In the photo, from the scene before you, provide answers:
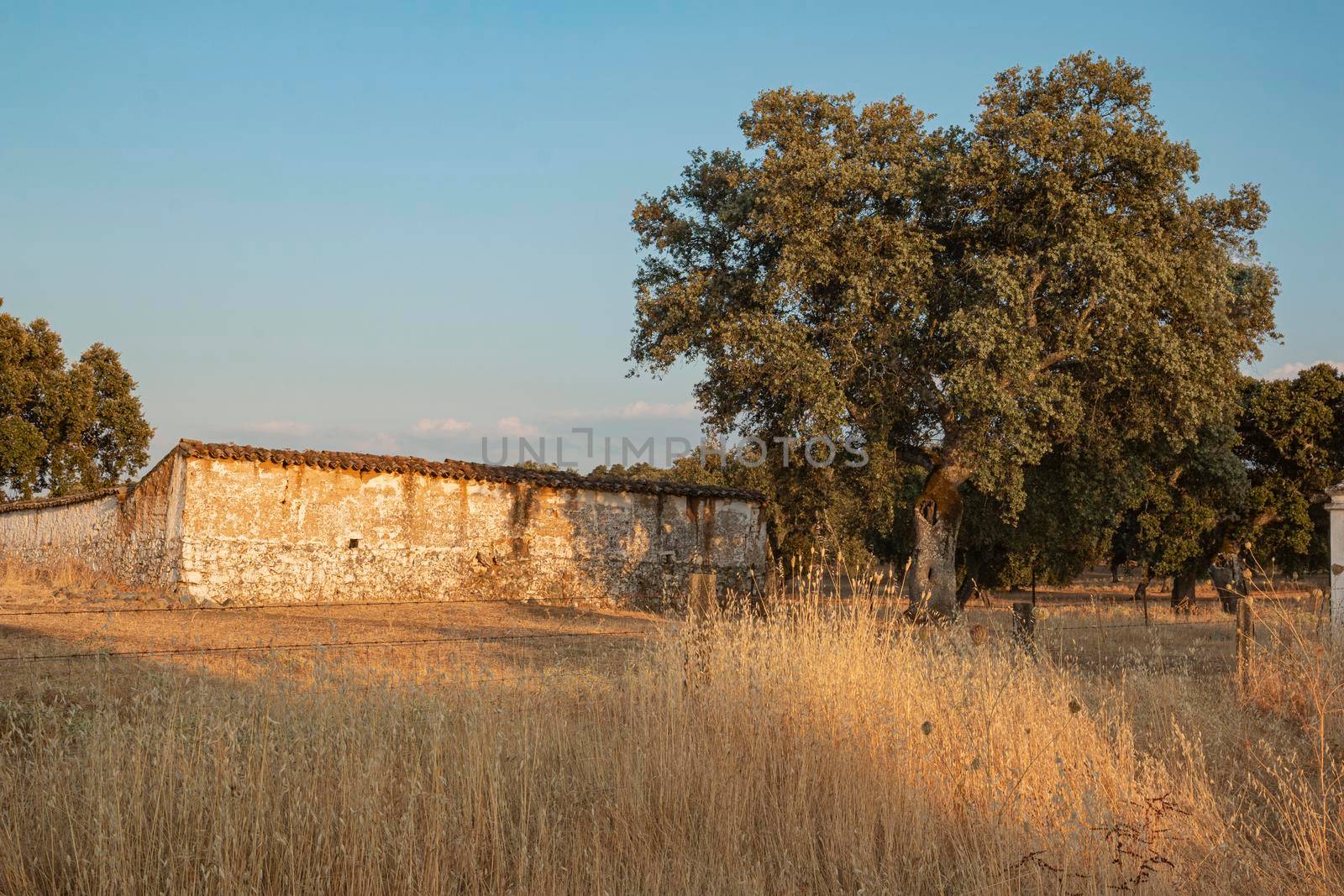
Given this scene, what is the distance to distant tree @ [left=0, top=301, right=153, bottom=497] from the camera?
35656 mm

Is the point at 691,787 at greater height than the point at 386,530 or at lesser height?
lesser

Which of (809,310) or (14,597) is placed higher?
(809,310)

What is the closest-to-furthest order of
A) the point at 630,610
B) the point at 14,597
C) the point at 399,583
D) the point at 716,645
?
the point at 716,645 → the point at 14,597 → the point at 399,583 → the point at 630,610

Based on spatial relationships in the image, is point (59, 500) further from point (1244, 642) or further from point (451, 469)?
point (1244, 642)

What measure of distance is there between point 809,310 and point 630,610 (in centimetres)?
985

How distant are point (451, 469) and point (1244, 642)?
1844 cm

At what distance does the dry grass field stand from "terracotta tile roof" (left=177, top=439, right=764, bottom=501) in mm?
14881

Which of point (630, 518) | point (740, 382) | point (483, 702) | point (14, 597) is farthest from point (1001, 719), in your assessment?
point (630, 518)

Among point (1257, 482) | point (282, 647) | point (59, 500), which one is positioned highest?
point (1257, 482)

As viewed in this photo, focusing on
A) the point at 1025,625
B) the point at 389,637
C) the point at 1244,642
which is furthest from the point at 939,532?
the point at 389,637

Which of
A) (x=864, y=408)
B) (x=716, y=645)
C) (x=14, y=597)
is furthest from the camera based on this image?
(x=864, y=408)

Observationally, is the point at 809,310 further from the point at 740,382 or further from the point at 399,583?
the point at 399,583

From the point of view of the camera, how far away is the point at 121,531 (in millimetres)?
23891

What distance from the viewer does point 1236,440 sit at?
26.2m
